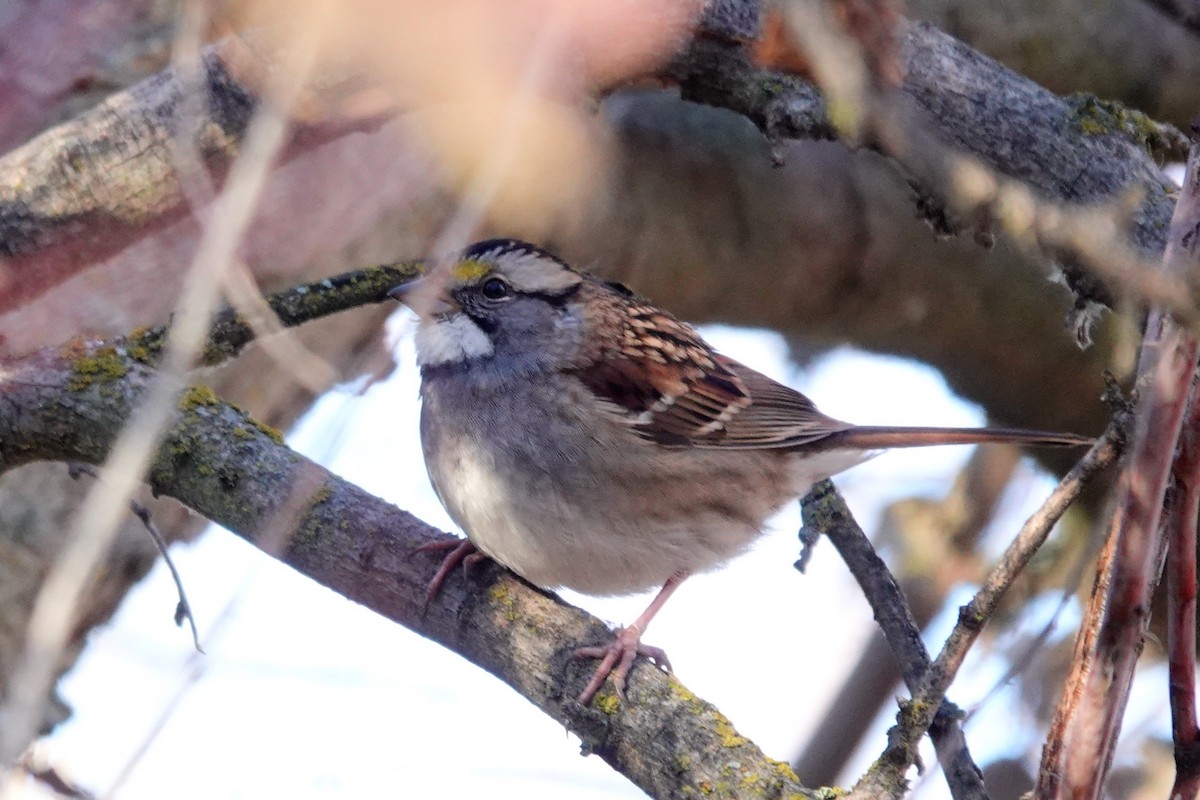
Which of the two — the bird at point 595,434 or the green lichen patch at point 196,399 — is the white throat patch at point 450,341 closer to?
the bird at point 595,434

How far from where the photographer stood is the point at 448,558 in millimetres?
2801

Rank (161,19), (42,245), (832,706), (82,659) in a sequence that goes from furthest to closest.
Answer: (832,706), (82,659), (161,19), (42,245)

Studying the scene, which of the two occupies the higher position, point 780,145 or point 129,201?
point 780,145

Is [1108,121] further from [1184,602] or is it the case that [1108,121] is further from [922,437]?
[1184,602]

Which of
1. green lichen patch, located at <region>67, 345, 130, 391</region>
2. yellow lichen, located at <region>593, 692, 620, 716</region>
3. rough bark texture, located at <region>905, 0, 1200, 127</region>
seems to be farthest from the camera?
rough bark texture, located at <region>905, 0, 1200, 127</region>

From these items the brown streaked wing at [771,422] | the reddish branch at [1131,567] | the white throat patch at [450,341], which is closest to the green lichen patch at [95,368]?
the white throat patch at [450,341]

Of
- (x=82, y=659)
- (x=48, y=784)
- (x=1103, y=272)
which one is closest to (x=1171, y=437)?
(x=1103, y=272)

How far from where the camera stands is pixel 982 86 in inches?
127

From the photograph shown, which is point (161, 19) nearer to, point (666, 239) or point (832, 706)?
point (666, 239)

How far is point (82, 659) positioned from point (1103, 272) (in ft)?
10.7

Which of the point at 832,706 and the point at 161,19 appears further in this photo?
the point at 832,706

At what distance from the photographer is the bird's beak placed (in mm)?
3217

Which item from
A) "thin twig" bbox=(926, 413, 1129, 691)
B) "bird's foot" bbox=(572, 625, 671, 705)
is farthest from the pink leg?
"thin twig" bbox=(926, 413, 1129, 691)

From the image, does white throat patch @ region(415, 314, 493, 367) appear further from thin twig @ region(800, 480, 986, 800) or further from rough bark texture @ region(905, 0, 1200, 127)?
rough bark texture @ region(905, 0, 1200, 127)
